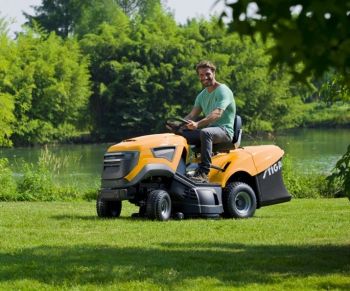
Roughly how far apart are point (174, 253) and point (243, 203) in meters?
3.60

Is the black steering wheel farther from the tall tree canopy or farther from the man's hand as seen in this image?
the tall tree canopy

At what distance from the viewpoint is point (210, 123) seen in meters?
10.6

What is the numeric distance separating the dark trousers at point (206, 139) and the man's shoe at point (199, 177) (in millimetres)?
48

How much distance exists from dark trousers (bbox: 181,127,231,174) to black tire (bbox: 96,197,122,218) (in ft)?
4.07

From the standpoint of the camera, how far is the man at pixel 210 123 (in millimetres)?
10406

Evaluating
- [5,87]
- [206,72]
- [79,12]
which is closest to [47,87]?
[5,87]

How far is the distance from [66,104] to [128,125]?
512cm

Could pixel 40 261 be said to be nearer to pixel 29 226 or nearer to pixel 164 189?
pixel 29 226

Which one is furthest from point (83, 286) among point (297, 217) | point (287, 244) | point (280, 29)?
point (297, 217)

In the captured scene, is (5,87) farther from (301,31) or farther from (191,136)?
(301,31)

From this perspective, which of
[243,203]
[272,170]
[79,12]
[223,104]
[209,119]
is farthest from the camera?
[79,12]

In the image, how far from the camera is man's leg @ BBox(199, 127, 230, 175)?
1036 cm

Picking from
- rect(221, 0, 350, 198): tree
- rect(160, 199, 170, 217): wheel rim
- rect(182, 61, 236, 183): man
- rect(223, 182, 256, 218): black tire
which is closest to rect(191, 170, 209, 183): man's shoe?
rect(182, 61, 236, 183): man

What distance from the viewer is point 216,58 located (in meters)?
70.2
